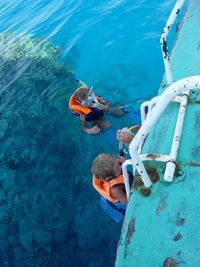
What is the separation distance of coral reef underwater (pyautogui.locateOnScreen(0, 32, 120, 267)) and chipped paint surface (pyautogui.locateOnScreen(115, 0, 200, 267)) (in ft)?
6.89

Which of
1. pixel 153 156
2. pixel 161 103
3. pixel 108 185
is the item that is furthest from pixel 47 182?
pixel 161 103

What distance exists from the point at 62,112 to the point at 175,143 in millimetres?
4501

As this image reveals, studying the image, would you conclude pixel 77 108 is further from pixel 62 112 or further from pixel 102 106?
pixel 62 112

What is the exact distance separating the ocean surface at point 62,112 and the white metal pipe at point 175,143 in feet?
7.61

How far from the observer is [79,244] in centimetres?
463

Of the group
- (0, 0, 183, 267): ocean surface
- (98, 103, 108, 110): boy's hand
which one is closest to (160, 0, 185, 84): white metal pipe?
(98, 103, 108, 110): boy's hand

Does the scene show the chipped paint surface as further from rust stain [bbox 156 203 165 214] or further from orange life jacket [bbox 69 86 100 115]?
orange life jacket [bbox 69 86 100 115]

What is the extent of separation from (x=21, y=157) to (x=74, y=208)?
1807 millimetres

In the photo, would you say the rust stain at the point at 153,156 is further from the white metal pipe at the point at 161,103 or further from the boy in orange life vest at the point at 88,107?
the boy in orange life vest at the point at 88,107

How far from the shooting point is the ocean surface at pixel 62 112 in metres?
4.77

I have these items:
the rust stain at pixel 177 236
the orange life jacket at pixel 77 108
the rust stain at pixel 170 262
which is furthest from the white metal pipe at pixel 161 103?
the orange life jacket at pixel 77 108

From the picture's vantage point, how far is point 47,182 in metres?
5.56

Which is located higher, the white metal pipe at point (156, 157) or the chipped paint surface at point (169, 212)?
the white metal pipe at point (156, 157)

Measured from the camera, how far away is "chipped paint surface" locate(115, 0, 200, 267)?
2188 mm
